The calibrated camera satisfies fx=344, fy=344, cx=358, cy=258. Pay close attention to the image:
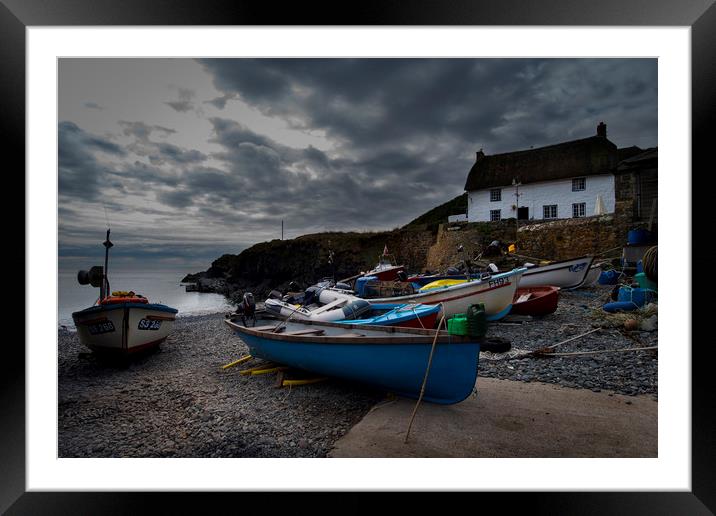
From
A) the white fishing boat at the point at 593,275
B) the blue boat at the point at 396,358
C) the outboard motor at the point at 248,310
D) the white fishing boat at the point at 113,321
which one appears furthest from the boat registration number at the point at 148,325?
the white fishing boat at the point at 593,275

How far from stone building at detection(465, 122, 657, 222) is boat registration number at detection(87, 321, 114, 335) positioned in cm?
1303

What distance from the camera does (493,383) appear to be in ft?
10.6

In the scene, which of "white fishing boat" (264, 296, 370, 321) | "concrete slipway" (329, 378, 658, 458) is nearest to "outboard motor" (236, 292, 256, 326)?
"white fishing boat" (264, 296, 370, 321)

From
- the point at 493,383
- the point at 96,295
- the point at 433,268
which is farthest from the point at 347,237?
the point at 493,383

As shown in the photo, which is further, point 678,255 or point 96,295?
point 96,295

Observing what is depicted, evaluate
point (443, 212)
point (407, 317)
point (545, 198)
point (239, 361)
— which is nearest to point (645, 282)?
point (407, 317)

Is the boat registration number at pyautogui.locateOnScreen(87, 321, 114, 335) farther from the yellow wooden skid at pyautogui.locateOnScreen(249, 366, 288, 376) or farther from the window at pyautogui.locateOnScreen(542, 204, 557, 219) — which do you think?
the window at pyautogui.locateOnScreen(542, 204, 557, 219)

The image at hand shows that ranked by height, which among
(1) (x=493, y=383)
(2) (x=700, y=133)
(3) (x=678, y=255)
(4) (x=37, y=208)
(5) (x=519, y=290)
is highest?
(2) (x=700, y=133)

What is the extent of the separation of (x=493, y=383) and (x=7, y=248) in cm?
369

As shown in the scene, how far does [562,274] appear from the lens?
7863mm

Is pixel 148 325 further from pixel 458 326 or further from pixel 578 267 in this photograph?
pixel 578 267

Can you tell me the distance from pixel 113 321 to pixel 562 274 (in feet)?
28.1

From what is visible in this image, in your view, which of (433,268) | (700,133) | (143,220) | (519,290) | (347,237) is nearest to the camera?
(700,133)

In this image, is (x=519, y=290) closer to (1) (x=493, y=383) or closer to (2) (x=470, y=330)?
(1) (x=493, y=383)
